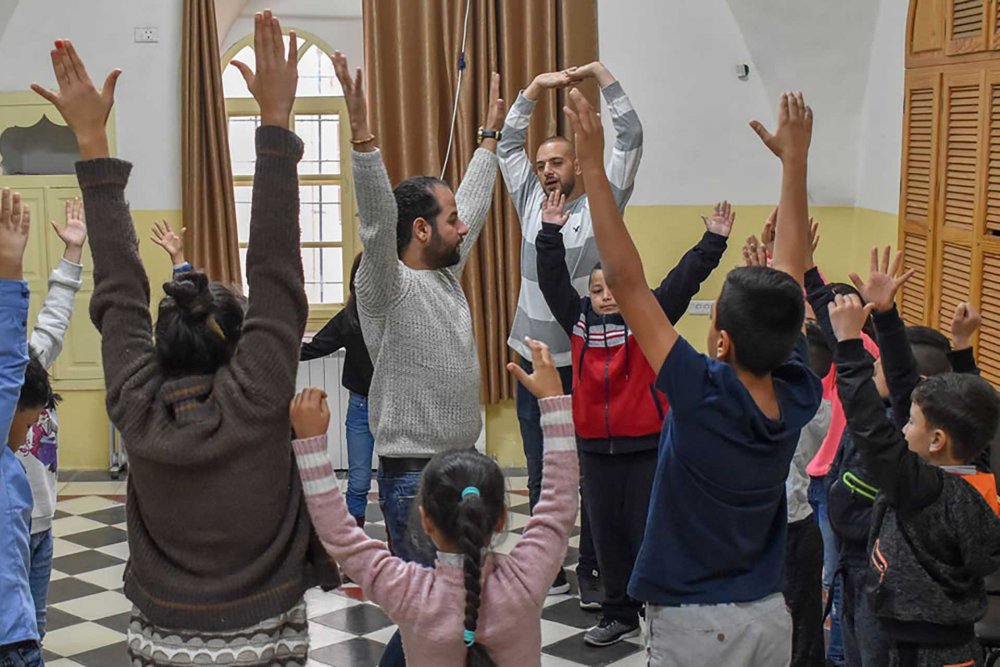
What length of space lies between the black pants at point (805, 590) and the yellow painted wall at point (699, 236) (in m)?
2.79

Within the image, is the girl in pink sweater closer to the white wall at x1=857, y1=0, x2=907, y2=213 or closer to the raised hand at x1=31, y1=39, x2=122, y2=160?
the raised hand at x1=31, y1=39, x2=122, y2=160

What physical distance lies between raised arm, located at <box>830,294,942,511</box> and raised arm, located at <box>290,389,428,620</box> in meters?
0.91

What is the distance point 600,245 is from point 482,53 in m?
4.01

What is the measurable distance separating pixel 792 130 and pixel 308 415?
1154 millimetres

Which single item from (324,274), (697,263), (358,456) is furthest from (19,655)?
(324,274)

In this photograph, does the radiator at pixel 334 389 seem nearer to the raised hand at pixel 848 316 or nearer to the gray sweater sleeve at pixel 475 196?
the gray sweater sleeve at pixel 475 196

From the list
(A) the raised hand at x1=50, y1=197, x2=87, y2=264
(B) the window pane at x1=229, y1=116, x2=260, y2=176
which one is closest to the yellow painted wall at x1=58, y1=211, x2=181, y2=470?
(B) the window pane at x1=229, y1=116, x2=260, y2=176

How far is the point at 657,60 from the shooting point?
5.86m

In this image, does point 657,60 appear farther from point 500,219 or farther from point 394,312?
point 394,312

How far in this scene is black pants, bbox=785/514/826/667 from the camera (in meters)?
3.10

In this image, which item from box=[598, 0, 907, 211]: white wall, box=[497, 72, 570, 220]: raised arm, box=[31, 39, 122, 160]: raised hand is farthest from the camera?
box=[598, 0, 907, 211]: white wall

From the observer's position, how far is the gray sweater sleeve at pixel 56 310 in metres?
2.60

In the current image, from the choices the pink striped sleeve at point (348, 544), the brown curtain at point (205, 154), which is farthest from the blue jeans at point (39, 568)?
the brown curtain at point (205, 154)

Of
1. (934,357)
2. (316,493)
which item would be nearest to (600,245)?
(316,493)
